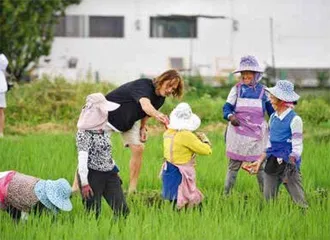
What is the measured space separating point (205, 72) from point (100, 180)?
16.9m

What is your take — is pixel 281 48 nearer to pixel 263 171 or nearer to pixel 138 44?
pixel 138 44

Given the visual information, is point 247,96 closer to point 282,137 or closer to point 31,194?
point 282,137

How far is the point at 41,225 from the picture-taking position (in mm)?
6695

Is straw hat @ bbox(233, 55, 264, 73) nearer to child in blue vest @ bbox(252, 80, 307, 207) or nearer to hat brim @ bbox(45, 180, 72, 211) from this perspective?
child in blue vest @ bbox(252, 80, 307, 207)

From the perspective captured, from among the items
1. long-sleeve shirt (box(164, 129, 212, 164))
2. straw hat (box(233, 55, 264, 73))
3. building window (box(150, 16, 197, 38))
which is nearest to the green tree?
building window (box(150, 16, 197, 38))

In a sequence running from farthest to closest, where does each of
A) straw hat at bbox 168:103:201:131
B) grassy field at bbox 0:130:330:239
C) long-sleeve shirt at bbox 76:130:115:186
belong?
straw hat at bbox 168:103:201:131 < long-sleeve shirt at bbox 76:130:115:186 < grassy field at bbox 0:130:330:239

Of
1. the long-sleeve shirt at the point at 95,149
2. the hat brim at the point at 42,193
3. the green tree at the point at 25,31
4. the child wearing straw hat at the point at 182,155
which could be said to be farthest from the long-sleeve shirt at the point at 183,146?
the green tree at the point at 25,31

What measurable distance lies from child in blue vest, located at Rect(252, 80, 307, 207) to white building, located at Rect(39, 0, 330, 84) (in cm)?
1595

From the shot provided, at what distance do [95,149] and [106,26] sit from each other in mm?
17302

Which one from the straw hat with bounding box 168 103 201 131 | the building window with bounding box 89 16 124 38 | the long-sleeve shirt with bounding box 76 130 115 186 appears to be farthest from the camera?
the building window with bounding box 89 16 124 38

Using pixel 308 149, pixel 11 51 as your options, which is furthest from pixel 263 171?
pixel 11 51

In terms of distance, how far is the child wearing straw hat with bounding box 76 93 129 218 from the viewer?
7207 mm

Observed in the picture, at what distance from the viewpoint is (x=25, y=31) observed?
72.4 ft

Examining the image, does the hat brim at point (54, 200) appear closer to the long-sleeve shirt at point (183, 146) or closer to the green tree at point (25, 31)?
the long-sleeve shirt at point (183, 146)
